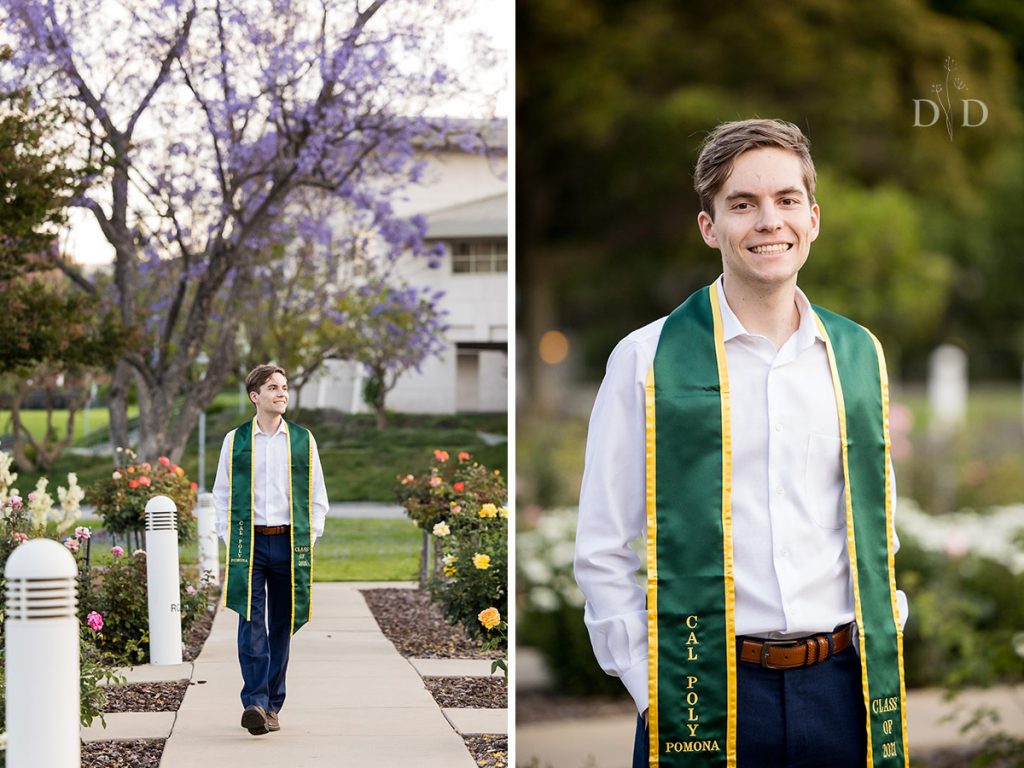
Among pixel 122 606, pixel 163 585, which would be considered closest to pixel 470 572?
pixel 163 585

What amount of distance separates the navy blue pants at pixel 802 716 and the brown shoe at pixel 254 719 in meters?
1.63

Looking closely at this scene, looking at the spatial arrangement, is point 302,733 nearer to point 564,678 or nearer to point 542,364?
point 564,678

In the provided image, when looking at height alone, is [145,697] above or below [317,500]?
below

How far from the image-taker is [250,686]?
12.3 feet

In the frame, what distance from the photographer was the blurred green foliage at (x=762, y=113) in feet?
28.6

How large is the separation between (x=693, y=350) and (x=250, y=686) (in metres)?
1.81

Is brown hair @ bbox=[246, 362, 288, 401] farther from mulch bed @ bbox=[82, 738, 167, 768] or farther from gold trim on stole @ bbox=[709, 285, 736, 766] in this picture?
gold trim on stole @ bbox=[709, 285, 736, 766]

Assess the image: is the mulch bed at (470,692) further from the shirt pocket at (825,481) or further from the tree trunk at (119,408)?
Answer: the shirt pocket at (825,481)

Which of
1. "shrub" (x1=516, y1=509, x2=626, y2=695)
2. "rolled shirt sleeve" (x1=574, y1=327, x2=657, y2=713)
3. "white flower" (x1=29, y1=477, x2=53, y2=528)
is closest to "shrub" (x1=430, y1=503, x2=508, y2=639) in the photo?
"white flower" (x1=29, y1=477, x2=53, y2=528)

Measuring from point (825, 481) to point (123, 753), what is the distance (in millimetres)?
2029

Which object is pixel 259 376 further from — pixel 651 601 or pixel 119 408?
pixel 651 601

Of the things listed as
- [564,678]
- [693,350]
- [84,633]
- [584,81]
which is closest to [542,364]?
[584,81]

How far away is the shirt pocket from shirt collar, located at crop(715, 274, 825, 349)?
0.64ft

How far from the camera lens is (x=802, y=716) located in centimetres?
248
